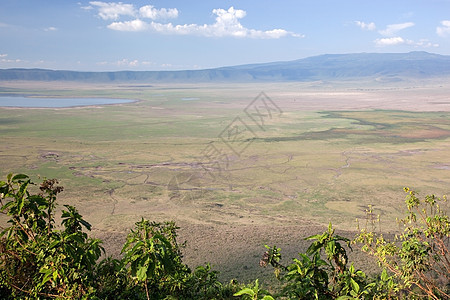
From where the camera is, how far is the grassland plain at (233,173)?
A: 46.6 ft

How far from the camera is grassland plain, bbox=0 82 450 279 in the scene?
46.6ft

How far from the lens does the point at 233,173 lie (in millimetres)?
22547

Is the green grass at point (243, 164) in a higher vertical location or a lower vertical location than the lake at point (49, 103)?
lower

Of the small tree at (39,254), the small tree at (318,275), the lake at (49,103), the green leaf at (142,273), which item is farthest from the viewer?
the lake at (49,103)

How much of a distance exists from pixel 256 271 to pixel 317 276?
792 cm

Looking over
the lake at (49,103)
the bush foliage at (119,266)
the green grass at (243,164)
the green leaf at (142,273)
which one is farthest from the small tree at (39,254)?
the lake at (49,103)

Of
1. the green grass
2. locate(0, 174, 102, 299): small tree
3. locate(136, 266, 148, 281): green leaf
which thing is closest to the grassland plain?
the green grass

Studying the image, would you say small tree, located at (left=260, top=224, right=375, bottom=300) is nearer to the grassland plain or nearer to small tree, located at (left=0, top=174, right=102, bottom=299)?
small tree, located at (left=0, top=174, right=102, bottom=299)

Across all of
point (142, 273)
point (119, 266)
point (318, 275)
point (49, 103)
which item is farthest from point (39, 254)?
point (49, 103)

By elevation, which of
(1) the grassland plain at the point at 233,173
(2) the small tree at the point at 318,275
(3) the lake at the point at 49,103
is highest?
(2) the small tree at the point at 318,275

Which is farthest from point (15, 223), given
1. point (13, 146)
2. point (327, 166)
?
point (13, 146)

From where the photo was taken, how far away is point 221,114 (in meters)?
54.2

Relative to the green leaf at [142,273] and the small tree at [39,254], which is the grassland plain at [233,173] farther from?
the green leaf at [142,273]

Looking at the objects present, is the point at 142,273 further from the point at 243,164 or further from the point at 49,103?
the point at 49,103
